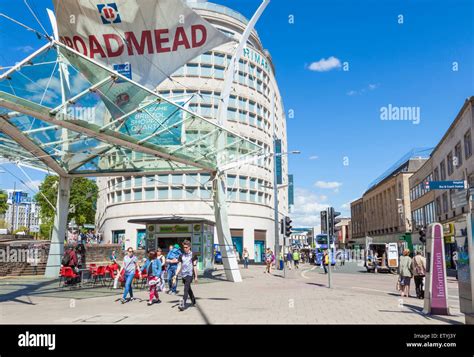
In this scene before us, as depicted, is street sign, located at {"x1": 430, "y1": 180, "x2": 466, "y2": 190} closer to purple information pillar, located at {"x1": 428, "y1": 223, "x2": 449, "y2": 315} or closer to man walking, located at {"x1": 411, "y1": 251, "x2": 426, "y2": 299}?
man walking, located at {"x1": 411, "y1": 251, "x2": 426, "y2": 299}

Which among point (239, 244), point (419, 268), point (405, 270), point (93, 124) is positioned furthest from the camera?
point (239, 244)

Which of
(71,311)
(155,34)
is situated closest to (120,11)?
(155,34)

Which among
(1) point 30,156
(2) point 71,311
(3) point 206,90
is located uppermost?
(3) point 206,90

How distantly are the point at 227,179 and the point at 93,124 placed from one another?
36406mm

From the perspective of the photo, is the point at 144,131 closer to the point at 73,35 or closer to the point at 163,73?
the point at 163,73

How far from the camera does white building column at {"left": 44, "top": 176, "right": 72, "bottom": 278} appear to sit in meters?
22.4

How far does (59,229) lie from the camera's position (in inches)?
883

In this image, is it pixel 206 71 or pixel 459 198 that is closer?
pixel 459 198
